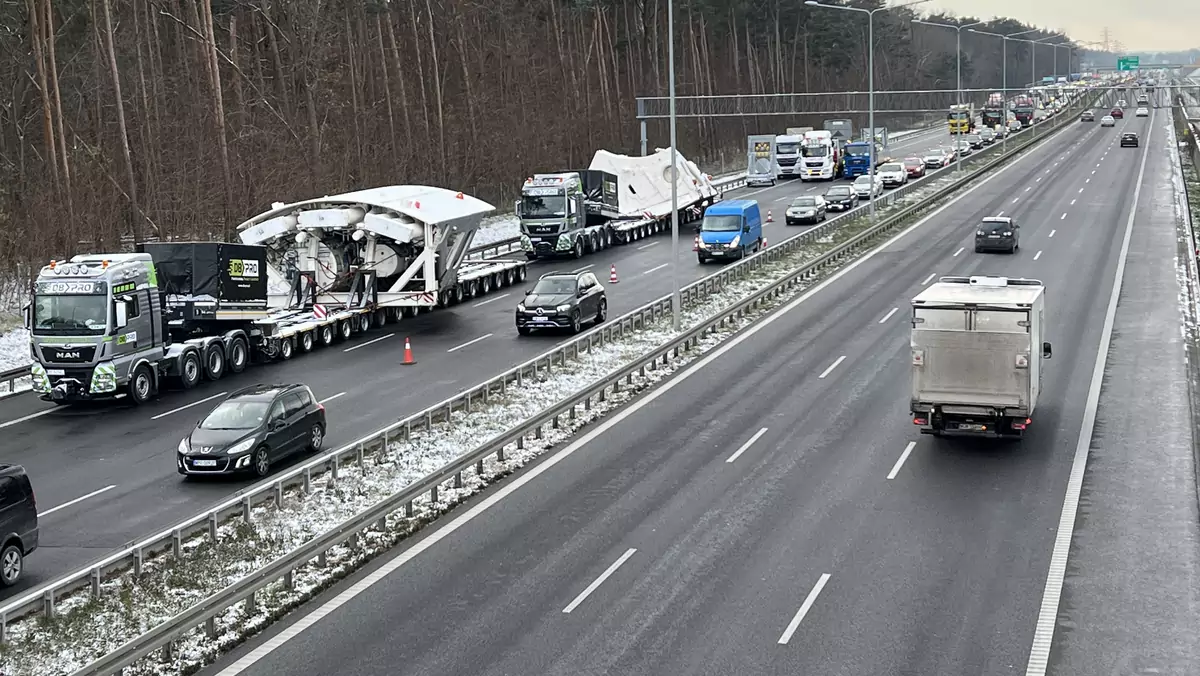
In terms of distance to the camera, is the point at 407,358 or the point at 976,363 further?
the point at 407,358

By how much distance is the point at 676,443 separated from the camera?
2611 centimetres

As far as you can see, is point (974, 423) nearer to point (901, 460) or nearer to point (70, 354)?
point (901, 460)

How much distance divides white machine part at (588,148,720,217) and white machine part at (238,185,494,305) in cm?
2017

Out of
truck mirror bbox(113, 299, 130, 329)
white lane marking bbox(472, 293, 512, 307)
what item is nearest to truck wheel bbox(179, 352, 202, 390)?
truck mirror bbox(113, 299, 130, 329)

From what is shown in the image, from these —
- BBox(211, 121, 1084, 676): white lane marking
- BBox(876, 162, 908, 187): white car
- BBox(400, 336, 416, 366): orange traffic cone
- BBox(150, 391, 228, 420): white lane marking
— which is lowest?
BBox(211, 121, 1084, 676): white lane marking

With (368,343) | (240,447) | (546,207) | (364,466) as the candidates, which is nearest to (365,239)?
(368,343)

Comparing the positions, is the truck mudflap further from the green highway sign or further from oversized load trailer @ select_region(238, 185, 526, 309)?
the green highway sign

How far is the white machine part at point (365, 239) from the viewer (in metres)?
40.8

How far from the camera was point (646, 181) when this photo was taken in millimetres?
64250

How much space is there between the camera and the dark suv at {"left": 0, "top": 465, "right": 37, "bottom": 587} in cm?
1834

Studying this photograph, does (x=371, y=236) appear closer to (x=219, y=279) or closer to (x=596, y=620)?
(x=219, y=279)

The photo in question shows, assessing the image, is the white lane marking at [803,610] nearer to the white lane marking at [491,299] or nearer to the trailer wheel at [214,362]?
the trailer wheel at [214,362]

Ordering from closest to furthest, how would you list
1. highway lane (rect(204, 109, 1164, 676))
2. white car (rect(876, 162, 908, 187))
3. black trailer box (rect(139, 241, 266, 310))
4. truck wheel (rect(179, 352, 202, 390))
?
highway lane (rect(204, 109, 1164, 676)), truck wheel (rect(179, 352, 202, 390)), black trailer box (rect(139, 241, 266, 310)), white car (rect(876, 162, 908, 187))

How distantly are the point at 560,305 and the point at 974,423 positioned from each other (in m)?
16.4
